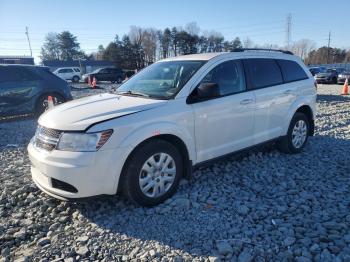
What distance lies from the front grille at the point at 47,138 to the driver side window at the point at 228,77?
1.94 m

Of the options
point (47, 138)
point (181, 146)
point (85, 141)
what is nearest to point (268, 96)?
point (181, 146)

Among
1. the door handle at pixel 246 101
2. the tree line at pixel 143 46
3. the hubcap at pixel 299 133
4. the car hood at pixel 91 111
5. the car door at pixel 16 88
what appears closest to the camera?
the car hood at pixel 91 111

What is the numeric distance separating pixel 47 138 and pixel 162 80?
1744 mm

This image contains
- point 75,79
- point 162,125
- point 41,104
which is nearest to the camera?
point 162,125

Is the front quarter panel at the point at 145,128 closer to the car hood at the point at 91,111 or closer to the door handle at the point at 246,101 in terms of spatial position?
the car hood at the point at 91,111

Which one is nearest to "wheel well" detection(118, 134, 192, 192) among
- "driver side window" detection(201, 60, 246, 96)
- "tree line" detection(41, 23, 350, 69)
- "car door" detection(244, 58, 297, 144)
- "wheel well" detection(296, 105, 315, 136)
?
"driver side window" detection(201, 60, 246, 96)

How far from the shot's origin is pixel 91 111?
3.69m

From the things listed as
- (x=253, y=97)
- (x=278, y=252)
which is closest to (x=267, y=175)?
(x=253, y=97)

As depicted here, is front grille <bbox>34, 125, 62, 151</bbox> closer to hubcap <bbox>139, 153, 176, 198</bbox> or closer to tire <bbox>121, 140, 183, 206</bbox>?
tire <bbox>121, 140, 183, 206</bbox>

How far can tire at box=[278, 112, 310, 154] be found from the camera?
5578 mm

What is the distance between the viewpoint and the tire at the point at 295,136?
5578mm

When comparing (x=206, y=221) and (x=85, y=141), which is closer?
(x=85, y=141)

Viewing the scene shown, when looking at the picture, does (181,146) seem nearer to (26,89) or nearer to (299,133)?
(299,133)

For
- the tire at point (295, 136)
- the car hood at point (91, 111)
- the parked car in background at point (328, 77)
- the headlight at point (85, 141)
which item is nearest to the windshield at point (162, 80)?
the car hood at point (91, 111)
